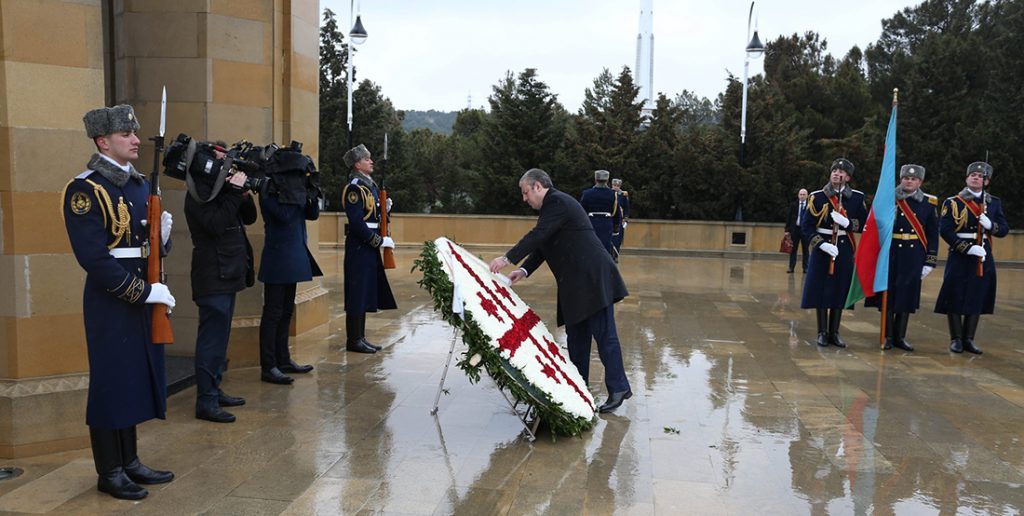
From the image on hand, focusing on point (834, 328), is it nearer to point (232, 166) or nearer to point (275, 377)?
point (275, 377)

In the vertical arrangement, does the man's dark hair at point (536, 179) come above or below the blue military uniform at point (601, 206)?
above

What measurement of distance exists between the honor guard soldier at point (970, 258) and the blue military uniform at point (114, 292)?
8.41 meters

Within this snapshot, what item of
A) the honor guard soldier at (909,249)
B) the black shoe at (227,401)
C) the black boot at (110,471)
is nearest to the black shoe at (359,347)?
the black shoe at (227,401)

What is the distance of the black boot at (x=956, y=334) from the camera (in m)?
9.11

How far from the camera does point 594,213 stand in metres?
14.5

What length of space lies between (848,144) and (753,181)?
408 cm

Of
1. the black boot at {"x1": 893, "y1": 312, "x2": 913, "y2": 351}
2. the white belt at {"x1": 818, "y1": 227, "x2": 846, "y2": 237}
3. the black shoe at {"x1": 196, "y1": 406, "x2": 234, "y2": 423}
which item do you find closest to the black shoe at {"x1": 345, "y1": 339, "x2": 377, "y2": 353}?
the black shoe at {"x1": 196, "y1": 406, "x2": 234, "y2": 423}

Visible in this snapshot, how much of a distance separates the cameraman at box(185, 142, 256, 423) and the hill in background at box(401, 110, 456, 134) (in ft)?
398

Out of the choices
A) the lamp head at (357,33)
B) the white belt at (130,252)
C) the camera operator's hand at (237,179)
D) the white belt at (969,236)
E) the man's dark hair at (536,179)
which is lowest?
the white belt at (130,252)

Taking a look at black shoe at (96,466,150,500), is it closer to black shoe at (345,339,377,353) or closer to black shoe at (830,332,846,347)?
black shoe at (345,339,377,353)

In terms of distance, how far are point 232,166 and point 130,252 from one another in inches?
56.7

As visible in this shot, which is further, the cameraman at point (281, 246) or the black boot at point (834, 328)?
the black boot at point (834, 328)

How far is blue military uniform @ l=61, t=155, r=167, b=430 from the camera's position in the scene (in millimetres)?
4207

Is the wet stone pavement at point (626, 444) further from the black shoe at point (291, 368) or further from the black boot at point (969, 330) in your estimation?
the black boot at point (969, 330)
